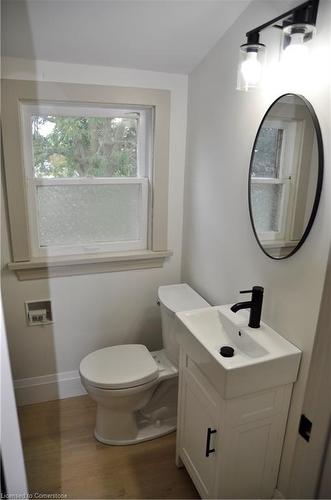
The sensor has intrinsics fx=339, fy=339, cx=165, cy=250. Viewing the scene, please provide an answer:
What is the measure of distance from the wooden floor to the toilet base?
1.0 inches

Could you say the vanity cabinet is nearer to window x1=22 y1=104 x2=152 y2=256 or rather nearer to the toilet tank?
the toilet tank

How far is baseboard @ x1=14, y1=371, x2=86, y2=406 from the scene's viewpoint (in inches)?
85.7

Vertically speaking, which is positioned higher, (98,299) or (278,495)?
(98,299)

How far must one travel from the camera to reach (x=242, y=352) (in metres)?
1.47

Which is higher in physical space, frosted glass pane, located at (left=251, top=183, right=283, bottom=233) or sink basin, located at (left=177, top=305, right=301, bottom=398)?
frosted glass pane, located at (left=251, top=183, right=283, bottom=233)

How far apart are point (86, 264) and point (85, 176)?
1.79ft

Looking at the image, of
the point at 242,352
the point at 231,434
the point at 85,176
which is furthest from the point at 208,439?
the point at 85,176

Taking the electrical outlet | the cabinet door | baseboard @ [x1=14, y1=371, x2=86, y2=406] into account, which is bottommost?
baseboard @ [x1=14, y1=371, x2=86, y2=406]

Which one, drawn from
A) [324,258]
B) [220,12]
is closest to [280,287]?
[324,258]

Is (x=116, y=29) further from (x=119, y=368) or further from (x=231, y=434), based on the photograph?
(x=231, y=434)

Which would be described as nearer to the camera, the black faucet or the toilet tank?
the black faucet

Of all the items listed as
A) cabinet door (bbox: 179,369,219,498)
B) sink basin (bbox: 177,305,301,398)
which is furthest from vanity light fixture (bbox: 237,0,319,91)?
cabinet door (bbox: 179,369,219,498)

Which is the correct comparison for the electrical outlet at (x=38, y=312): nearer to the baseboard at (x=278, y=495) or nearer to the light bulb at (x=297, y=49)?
the baseboard at (x=278, y=495)

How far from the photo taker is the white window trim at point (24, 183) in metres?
1.79
